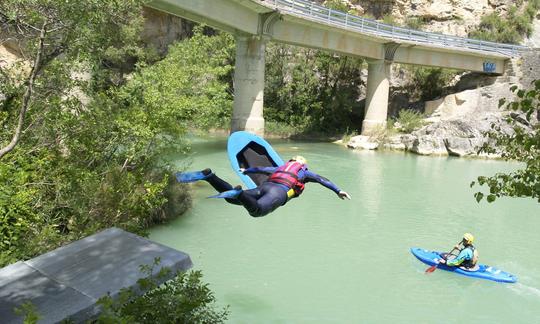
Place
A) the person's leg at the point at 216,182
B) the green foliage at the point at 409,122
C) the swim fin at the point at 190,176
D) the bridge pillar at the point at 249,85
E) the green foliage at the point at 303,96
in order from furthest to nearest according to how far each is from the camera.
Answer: the green foliage at the point at 303,96
the green foliage at the point at 409,122
the bridge pillar at the point at 249,85
the person's leg at the point at 216,182
the swim fin at the point at 190,176

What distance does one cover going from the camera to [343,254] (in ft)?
27.7

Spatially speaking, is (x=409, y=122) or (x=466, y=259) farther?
(x=409, y=122)

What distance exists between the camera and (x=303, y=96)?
29875 millimetres

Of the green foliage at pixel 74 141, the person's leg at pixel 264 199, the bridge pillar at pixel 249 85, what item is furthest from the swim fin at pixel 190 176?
the bridge pillar at pixel 249 85

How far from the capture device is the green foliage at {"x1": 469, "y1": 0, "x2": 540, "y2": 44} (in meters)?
33.2

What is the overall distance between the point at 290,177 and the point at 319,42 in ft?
55.8

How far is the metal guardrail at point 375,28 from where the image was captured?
21.1 meters

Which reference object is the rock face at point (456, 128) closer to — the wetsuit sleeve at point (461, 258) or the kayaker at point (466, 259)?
the kayaker at point (466, 259)

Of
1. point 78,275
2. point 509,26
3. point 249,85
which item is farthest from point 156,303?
point 509,26

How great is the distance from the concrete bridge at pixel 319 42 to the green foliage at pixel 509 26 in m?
4.31

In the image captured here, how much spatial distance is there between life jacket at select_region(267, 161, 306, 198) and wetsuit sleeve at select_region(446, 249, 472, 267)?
2.94 meters

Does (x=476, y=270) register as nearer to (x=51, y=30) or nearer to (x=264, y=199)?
(x=264, y=199)

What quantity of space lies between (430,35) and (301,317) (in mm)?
24185

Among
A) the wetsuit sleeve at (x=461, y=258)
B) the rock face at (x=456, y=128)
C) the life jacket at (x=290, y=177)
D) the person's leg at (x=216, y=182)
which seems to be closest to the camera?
the person's leg at (x=216, y=182)
